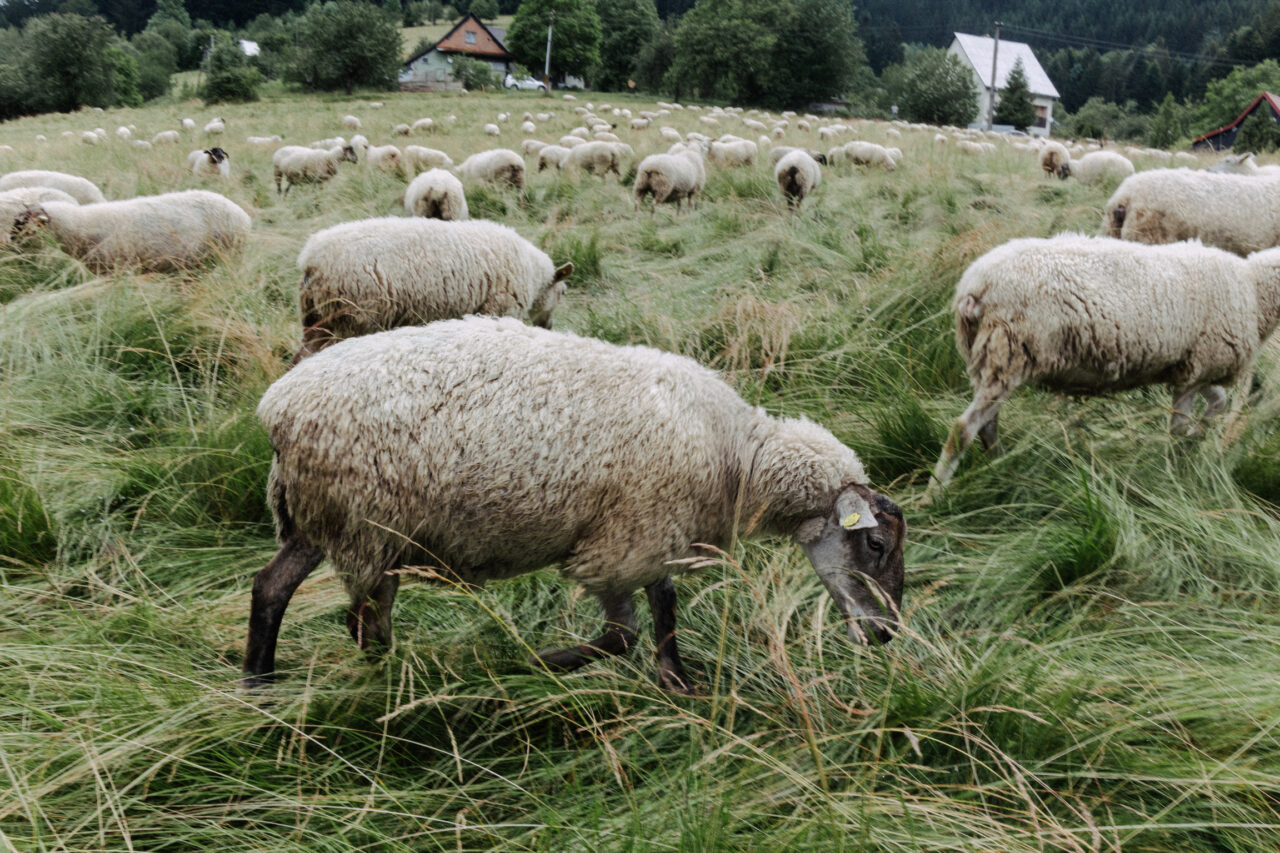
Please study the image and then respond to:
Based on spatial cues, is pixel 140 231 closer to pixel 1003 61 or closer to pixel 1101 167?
pixel 1101 167

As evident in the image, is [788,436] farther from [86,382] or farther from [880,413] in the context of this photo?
[86,382]

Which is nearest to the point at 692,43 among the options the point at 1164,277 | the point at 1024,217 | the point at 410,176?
the point at 410,176

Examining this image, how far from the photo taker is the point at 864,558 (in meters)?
2.84

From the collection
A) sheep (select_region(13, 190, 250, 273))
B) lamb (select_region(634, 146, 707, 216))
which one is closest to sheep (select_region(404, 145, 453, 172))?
lamb (select_region(634, 146, 707, 216))

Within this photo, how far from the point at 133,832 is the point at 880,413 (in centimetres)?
368

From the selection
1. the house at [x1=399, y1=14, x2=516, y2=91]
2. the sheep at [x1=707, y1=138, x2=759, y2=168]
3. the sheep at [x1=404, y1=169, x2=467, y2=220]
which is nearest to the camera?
the sheep at [x1=404, y1=169, x2=467, y2=220]

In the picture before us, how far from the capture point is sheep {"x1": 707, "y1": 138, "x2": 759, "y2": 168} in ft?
53.1

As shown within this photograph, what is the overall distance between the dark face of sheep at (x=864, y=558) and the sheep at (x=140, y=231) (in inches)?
207

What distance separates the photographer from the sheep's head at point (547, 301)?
580 centimetres

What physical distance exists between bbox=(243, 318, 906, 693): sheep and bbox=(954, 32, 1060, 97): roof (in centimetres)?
7914

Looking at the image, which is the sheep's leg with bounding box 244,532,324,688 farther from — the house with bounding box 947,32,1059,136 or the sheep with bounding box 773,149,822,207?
the house with bounding box 947,32,1059,136

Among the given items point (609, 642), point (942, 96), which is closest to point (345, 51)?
point (942, 96)

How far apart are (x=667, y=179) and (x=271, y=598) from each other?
33.5ft

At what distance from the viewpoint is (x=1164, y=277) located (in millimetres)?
4297
